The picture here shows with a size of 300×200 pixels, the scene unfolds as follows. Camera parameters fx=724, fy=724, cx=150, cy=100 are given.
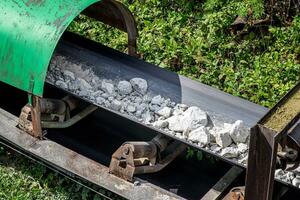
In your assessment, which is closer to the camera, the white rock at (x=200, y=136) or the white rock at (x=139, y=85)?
the white rock at (x=200, y=136)

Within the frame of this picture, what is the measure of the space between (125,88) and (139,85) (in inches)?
4.3

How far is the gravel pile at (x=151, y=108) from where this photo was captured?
16.0 ft

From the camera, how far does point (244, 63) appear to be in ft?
22.1

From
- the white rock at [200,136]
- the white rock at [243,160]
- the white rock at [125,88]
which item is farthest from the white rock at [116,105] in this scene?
the white rock at [243,160]

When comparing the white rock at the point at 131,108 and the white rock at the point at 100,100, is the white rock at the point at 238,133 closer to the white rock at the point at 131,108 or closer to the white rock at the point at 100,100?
the white rock at the point at 131,108

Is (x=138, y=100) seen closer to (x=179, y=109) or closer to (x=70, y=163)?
(x=179, y=109)

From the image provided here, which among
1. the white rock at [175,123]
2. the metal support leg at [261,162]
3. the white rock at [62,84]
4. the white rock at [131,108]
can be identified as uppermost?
the metal support leg at [261,162]

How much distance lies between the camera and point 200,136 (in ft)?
16.1

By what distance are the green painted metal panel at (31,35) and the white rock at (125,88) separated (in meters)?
0.65

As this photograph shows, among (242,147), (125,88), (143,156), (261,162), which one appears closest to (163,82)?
(125,88)

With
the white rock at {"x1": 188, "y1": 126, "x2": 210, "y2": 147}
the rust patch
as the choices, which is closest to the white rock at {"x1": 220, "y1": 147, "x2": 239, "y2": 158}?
the white rock at {"x1": 188, "y1": 126, "x2": 210, "y2": 147}

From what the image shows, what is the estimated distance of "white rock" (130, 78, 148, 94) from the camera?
213 inches

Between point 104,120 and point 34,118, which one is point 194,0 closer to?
point 104,120

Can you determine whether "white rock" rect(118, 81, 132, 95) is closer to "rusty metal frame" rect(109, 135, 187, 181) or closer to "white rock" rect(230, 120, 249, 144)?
"rusty metal frame" rect(109, 135, 187, 181)
